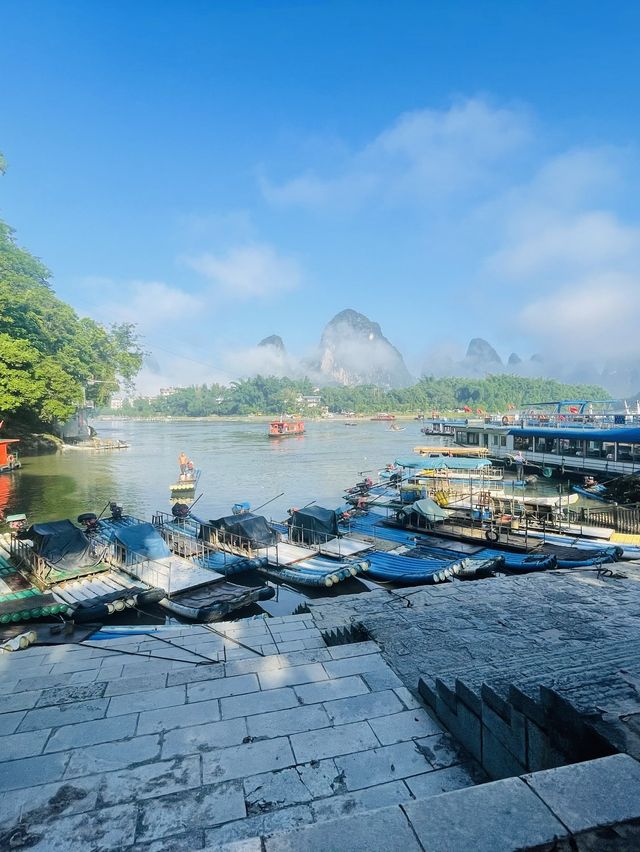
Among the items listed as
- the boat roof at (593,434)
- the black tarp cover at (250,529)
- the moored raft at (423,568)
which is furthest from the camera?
the boat roof at (593,434)

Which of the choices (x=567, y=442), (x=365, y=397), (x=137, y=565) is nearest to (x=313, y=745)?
(x=137, y=565)

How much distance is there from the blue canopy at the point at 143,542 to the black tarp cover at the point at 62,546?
1.03 meters

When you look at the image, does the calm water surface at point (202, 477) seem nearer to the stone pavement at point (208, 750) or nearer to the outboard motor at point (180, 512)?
the outboard motor at point (180, 512)

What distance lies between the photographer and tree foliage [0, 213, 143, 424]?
3906 cm

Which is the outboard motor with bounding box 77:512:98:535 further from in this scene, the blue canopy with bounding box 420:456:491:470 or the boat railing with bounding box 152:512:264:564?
the blue canopy with bounding box 420:456:491:470

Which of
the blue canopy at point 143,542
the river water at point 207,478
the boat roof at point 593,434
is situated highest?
the boat roof at point 593,434

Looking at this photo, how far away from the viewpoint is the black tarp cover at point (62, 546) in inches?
535

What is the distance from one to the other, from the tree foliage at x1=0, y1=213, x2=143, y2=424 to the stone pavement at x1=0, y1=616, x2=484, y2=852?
38938mm

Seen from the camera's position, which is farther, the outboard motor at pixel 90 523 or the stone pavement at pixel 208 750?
the outboard motor at pixel 90 523

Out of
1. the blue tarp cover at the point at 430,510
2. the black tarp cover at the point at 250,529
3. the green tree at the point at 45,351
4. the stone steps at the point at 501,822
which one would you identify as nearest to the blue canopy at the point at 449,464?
the blue tarp cover at the point at 430,510

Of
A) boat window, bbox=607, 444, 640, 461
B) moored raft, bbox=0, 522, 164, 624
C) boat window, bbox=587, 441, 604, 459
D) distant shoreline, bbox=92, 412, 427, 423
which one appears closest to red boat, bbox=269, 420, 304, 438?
distant shoreline, bbox=92, 412, 427, 423

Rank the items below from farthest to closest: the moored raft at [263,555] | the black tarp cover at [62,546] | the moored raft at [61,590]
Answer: the moored raft at [263,555] < the black tarp cover at [62,546] < the moored raft at [61,590]

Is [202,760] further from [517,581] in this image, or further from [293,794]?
[517,581]

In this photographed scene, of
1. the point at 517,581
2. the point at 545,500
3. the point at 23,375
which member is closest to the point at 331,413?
the point at 23,375
